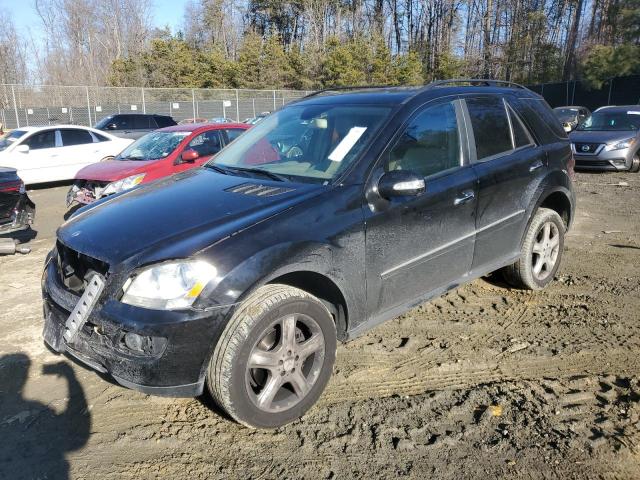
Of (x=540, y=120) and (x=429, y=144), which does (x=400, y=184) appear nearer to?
(x=429, y=144)

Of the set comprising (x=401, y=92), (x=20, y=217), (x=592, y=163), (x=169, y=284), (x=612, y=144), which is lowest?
(x=592, y=163)

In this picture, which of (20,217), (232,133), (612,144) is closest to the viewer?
(20,217)

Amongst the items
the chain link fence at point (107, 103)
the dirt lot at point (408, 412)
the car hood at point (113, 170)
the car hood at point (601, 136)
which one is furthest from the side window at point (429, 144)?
the chain link fence at point (107, 103)

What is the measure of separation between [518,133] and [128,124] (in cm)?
1563

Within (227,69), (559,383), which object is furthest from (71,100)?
(559,383)

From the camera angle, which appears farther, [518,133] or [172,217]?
[518,133]

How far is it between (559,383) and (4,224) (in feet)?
20.3

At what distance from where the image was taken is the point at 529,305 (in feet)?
15.2

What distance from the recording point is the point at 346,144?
11.4ft

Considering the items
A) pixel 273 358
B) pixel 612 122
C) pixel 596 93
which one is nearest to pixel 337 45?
pixel 596 93

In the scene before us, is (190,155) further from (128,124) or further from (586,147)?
(128,124)

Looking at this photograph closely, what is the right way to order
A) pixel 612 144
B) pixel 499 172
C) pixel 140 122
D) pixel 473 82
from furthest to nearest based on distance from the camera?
1. pixel 140 122
2. pixel 612 144
3. pixel 473 82
4. pixel 499 172

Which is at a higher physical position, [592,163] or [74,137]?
[74,137]

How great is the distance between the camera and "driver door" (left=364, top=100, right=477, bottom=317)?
3291 mm
